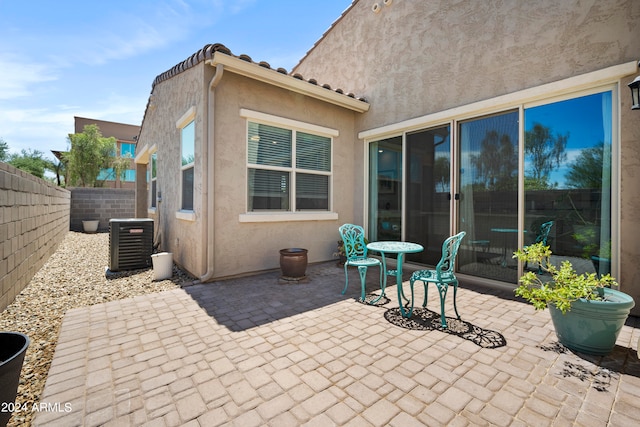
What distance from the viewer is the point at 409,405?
1755 mm

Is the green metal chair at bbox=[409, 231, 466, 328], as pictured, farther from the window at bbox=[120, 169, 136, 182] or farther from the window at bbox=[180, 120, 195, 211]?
the window at bbox=[120, 169, 136, 182]

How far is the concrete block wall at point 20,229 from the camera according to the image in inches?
127

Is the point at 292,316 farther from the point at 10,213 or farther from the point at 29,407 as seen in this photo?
the point at 10,213

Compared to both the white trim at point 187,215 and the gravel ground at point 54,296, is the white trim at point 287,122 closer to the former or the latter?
the white trim at point 187,215

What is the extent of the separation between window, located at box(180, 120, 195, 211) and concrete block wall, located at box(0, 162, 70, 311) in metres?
2.22

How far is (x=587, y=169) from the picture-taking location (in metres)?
3.56

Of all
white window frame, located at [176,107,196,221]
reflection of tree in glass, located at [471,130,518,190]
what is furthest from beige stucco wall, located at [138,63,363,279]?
reflection of tree in glass, located at [471,130,518,190]

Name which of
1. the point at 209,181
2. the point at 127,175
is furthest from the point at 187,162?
the point at 127,175

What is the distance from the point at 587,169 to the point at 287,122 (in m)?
4.56

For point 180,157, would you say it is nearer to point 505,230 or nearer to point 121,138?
point 505,230

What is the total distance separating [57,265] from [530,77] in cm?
901

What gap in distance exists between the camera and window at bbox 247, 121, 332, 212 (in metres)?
4.95

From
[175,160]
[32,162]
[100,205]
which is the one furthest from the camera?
[32,162]

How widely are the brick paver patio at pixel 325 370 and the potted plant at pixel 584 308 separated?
0.13 m
